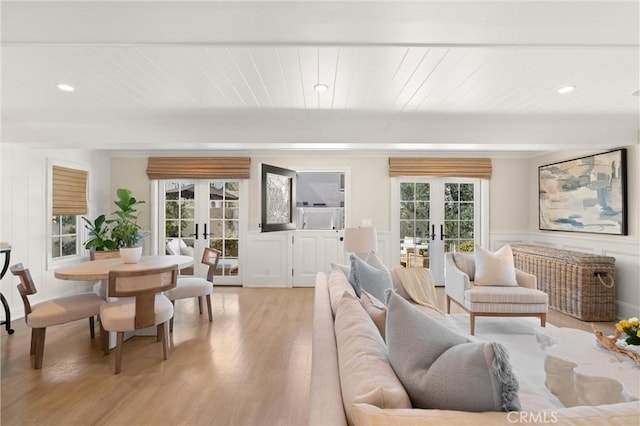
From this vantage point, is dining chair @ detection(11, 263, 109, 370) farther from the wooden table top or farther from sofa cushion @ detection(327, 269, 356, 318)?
sofa cushion @ detection(327, 269, 356, 318)

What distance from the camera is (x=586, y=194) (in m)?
4.25

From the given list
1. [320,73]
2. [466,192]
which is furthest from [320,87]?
[466,192]

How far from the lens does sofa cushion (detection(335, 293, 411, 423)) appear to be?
0.91 meters

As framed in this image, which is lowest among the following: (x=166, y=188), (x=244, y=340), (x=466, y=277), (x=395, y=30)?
(x=244, y=340)

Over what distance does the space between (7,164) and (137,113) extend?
1815 mm

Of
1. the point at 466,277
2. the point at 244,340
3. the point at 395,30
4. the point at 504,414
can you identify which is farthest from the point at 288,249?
the point at 504,414

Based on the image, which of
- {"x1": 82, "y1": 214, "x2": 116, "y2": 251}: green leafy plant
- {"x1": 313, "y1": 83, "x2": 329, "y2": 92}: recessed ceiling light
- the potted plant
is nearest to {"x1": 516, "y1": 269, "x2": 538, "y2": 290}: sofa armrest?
{"x1": 313, "y1": 83, "x2": 329, "y2": 92}: recessed ceiling light

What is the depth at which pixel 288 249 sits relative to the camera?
5.39 meters

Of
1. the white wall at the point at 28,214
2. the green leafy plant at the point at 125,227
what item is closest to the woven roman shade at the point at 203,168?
the green leafy plant at the point at 125,227

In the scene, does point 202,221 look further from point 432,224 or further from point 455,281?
point 455,281

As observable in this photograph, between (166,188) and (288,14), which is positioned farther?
(166,188)

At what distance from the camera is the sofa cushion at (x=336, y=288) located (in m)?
1.99

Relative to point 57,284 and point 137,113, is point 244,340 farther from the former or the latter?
point 57,284

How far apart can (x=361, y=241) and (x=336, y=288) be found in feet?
3.45
